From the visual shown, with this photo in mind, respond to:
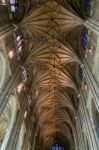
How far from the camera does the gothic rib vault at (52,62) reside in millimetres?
21359

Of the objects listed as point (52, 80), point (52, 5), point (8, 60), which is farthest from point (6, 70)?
point (52, 80)

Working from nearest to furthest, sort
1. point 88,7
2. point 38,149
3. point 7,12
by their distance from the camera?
point 7,12 → point 88,7 → point 38,149

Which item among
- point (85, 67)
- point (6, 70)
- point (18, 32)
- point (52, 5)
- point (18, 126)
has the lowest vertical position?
point (18, 126)

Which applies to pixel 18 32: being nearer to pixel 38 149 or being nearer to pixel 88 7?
pixel 88 7

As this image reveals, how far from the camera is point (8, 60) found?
17438 millimetres

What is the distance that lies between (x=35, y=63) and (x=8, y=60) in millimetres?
7617

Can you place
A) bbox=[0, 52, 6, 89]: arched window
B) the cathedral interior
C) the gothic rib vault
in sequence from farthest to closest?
the gothic rib vault
the cathedral interior
bbox=[0, 52, 6, 89]: arched window

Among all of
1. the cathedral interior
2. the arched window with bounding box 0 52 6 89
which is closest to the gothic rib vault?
the cathedral interior

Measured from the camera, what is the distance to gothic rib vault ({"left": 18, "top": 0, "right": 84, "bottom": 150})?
2136 centimetres

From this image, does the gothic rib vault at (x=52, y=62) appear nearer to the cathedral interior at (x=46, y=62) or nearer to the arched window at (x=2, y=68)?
the cathedral interior at (x=46, y=62)

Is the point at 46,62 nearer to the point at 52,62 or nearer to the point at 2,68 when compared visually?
the point at 52,62

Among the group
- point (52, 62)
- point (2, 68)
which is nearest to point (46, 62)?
point (52, 62)

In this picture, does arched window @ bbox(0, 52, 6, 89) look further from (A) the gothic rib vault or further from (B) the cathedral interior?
(A) the gothic rib vault

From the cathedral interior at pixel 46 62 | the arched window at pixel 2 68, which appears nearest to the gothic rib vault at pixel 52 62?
the cathedral interior at pixel 46 62
